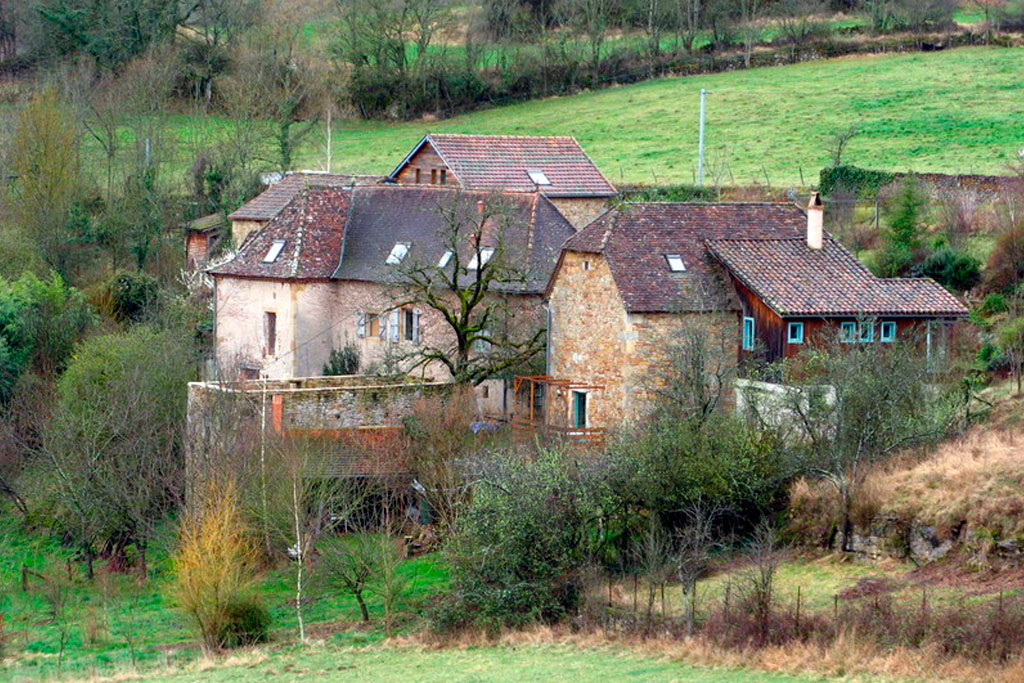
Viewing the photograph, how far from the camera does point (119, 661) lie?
25484 millimetres

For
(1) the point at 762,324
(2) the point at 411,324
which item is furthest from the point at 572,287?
(2) the point at 411,324

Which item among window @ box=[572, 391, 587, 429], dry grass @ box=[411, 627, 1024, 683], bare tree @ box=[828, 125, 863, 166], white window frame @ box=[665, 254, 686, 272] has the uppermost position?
bare tree @ box=[828, 125, 863, 166]

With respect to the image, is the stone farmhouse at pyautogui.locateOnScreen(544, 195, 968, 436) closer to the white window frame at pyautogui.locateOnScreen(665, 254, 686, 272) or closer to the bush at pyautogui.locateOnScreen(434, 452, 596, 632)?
the white window frame at pyautogui.locateOnScreen(665, 254, 686, 272)

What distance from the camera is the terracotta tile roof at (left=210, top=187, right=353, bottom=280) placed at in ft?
134

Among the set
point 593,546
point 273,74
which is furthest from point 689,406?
point 273,74

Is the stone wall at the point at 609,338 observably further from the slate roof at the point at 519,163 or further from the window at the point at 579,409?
the slate roof at the point at 519,163

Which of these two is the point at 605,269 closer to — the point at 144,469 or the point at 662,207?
the point at 662,207

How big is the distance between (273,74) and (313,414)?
106ft

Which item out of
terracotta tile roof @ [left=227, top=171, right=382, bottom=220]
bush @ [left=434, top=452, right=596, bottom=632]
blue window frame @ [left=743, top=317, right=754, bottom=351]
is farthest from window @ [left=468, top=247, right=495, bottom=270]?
bush @ [left=434, top=452, right=596, bottom=632]

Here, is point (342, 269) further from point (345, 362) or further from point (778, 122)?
point (778, 122)

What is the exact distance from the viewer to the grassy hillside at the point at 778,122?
5381 cm

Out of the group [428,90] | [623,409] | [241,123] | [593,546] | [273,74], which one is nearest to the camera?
[593,546]

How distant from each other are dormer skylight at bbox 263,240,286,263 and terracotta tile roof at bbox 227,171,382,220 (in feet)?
16.6

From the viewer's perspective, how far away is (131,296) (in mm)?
46969
